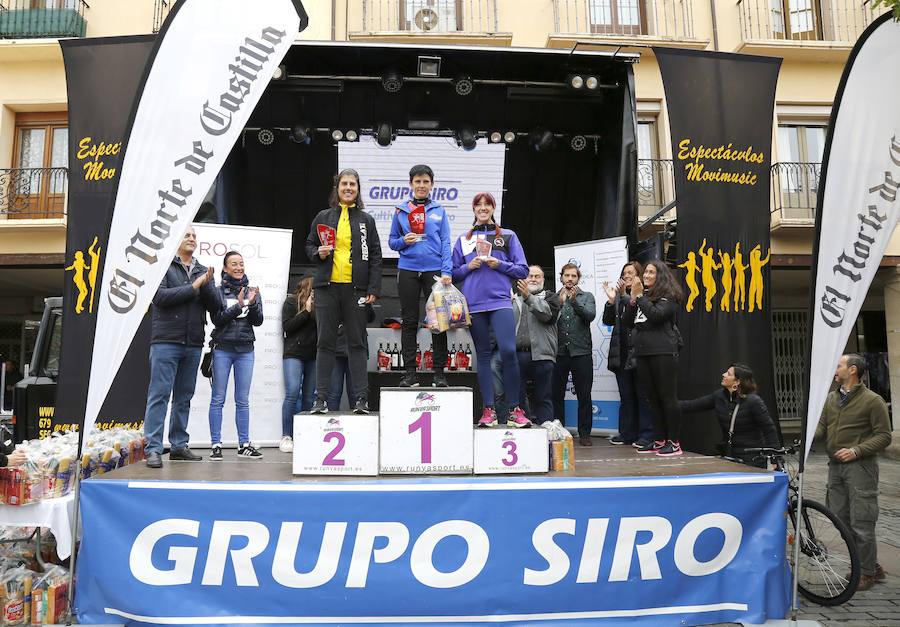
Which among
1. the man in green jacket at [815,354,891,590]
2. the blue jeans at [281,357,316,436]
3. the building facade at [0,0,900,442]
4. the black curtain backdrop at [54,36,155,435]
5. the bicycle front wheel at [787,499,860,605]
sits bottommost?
the bicycle front wheel at [787,499,860,605]

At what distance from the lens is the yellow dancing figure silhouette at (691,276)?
18.7 ft

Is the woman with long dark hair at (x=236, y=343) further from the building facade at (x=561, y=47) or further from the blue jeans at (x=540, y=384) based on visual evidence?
the building facade at (x=561, y=47)

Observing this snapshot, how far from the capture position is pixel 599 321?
23.1 ft

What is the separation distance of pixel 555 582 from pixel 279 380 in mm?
4011

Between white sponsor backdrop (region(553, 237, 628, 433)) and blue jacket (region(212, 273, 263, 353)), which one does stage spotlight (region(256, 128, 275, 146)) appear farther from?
white sponsor backdrop (region(553, 237, 628, 433))

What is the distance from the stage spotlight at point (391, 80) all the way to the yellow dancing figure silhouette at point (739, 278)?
3.82m

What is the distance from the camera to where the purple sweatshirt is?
4227 millimetres

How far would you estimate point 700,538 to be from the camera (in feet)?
10.5

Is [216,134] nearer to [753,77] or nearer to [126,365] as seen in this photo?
[126,365]

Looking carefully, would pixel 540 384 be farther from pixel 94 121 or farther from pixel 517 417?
pixel 94 121

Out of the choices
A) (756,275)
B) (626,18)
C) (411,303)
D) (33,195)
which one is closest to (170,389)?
(411,303)

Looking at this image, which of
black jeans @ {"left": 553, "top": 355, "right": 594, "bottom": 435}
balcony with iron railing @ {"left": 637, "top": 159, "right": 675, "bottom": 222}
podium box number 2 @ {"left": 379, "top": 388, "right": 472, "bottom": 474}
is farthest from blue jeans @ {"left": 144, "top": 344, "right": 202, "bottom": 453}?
balcony with iron railing @ {"left": 637, "top": 159, "right": 675, "bottom": 222}

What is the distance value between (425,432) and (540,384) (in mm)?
2254

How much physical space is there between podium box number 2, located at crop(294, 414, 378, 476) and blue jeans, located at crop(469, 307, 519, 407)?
3.36ft
